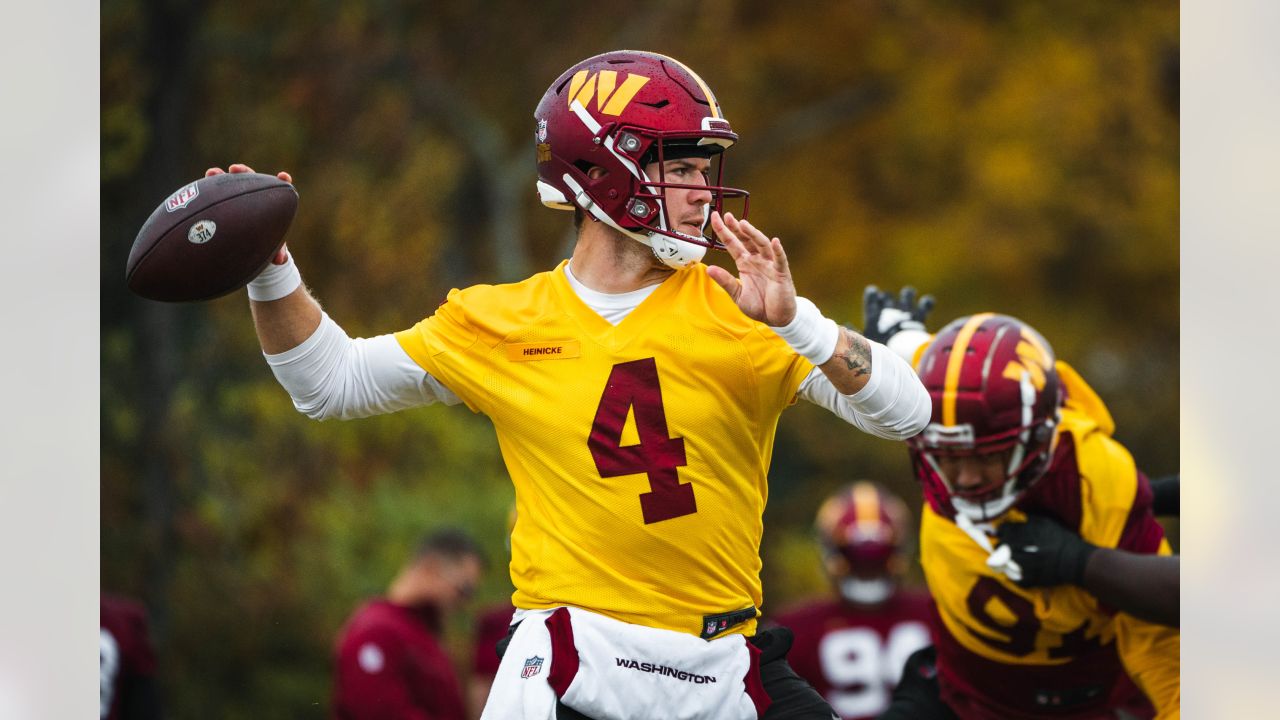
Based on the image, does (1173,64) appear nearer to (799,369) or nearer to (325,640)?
(325,640)

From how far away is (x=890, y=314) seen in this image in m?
5.25

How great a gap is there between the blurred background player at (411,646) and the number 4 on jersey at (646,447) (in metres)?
3.65

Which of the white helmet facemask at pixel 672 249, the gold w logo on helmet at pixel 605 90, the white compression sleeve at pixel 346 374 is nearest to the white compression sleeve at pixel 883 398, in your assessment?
the white helmet facemask at pixel 672 249

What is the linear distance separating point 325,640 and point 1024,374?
22.2 ft

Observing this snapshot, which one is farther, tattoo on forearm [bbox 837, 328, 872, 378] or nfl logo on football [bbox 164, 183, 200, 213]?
nfl logo on football [bbox 164, 183, 200, 213]

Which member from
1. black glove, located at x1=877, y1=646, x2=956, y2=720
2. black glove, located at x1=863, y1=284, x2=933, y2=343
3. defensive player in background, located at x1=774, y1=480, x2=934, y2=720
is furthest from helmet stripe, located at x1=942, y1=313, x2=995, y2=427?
defensive player in background, located at x1=774, y1=480, x2=934, y2=720

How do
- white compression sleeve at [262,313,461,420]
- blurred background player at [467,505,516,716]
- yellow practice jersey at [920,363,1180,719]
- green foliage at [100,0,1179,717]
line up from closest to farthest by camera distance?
white compression sleeve at [262,313,461,420] → yellow practice jersey at [920,363,1180,719] → blurred background player at [467,505,516,716] → green foliage at [100,0,1179,717]

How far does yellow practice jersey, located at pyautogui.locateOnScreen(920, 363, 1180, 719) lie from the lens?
191 inches

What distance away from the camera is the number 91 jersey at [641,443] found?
3.47 meters

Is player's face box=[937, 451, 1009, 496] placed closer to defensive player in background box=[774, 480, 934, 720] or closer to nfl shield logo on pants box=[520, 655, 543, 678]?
nfl shield logo on pants box=[520, 655, 543, 678]

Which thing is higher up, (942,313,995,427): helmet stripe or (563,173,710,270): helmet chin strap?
(563,173,710,270): helmet chin strap

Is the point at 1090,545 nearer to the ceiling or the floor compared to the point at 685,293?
nearer to the floor
